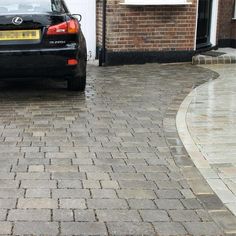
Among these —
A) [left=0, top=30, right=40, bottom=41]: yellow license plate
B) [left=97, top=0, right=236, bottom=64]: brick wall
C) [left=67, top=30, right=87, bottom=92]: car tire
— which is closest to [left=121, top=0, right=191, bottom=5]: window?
[left=97, top=0, right=236, bottom=64]: brick wall

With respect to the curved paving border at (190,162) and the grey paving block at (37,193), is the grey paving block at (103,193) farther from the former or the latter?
the curved paving border at (190,162)

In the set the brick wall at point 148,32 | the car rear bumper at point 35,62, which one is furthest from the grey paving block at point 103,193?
the brick wall at point 148,32

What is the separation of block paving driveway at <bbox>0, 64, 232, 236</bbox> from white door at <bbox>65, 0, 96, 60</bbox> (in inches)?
135

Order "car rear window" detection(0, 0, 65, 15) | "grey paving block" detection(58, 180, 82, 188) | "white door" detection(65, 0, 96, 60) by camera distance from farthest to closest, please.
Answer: "white door" detection(65, 0, 96, 60) < "car rear window" detection(0, 0, 65, 15) < "grey paving block" detection(58, 180, 82, 188)

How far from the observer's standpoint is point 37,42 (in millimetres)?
6953

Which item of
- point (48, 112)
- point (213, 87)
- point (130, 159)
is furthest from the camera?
point (213, 87)

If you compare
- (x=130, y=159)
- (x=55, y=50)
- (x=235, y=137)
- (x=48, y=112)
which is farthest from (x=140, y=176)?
(x=55, y=50)

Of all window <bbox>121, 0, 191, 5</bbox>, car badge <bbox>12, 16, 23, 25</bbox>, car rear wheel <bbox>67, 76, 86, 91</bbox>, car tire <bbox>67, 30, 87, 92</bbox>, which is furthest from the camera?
window <bbox>121, 0, 191, 5</bbox>

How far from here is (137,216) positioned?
3607 millimetres

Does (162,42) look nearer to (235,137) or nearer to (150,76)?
(150,76)

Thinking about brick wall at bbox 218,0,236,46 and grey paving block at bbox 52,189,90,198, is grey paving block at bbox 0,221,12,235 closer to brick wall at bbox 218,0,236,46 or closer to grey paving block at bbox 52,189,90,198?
grey paving block at bbox 52,189,90,198

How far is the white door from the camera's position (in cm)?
1113

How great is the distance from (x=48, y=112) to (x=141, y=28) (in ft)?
15.2

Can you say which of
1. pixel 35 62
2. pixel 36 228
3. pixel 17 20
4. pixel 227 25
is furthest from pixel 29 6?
pixel 227 25
